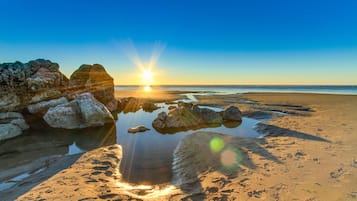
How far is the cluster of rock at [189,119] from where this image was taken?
49.1 ft

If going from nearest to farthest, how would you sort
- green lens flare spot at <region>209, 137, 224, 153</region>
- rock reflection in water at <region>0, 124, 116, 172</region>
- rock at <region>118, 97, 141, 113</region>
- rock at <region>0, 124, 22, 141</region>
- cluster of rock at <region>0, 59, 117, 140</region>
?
rock reflection in water at <region>0, 124, 116, 172</region>
green lens flare spot at <region>209, 137, 224, 153</region>
rock at <region>0, 124, 22, 141</region>
cluster of rock at <region>0, 59, 117, 140</region>
rock at <region>118, 97, 141, 113</region>

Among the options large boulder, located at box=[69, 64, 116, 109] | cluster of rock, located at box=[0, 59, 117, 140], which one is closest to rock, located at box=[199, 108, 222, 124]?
cluster of rock, located at box=[0, 59, 117, 140]

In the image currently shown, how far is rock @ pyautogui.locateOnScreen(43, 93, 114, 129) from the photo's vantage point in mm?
14562

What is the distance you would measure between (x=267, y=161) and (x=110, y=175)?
5.86 metres

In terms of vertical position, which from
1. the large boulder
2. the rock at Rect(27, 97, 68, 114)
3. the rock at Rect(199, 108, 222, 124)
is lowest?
the rock at Rect(199, 108, 222, 124)

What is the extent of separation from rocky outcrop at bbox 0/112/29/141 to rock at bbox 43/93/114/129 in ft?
5.00

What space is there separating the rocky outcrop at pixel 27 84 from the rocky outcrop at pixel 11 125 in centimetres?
98

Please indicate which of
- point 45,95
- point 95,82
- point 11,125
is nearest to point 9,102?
point 45,95

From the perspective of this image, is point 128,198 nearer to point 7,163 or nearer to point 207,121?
point 7,163

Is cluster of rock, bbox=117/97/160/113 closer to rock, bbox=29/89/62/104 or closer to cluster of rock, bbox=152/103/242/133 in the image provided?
rock, bbox=29/89/62/104

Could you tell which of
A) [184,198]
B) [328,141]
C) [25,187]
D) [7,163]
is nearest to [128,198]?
[184,198]

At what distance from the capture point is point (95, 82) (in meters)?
24.2

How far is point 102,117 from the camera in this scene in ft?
51.1

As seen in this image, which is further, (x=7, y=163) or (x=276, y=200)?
(x=7, y=163)
